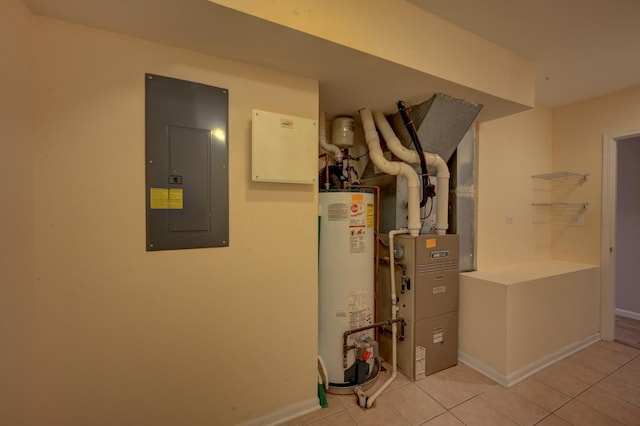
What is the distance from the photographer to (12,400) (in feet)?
3.59

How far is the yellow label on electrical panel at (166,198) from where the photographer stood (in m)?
1.37

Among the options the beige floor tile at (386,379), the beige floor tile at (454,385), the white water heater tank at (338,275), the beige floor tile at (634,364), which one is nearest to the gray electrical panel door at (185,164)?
the white water heater tank at (338,275)

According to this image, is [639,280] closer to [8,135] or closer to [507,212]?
[507,212]

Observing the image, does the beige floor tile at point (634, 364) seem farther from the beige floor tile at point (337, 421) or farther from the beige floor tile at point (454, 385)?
the beige floor tile at point (337, 421)

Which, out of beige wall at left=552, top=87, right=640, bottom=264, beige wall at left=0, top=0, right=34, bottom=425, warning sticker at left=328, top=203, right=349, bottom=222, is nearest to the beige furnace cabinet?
warning sticker at left=328, top=203, right=349, bottom=222

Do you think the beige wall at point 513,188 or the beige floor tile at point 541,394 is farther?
the beige wall at point 513,188

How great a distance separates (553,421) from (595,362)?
1170 millimetres

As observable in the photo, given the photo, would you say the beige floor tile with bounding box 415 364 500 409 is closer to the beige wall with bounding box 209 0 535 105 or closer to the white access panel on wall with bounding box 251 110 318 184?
the white access panel on wall with bounding box 251 110 318 184

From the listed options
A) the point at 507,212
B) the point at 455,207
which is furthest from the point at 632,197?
the point at 455,207

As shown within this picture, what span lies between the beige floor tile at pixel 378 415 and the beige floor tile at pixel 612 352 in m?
2.20

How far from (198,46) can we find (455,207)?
7.76 feet

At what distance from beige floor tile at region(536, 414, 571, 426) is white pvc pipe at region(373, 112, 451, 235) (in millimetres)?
1362

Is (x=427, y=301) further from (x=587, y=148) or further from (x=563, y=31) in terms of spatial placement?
(x=587, y=148)

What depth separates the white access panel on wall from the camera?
1.55 meters
